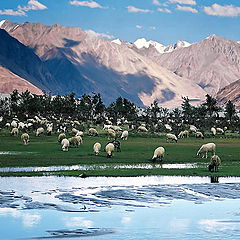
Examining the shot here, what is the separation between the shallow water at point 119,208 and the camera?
1672 cm

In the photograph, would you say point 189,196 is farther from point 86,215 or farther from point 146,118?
point 146,118

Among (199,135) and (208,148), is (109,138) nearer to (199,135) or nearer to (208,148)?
(199,135)

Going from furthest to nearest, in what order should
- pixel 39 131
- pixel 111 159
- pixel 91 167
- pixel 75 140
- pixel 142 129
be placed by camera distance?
pixel 142 129, pixel 39 131, pixel 75 140, pixel 111 159, pixel 91 167

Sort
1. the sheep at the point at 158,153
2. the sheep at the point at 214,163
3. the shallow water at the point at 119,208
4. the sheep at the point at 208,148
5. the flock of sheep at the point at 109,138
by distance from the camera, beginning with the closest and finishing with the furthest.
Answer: the shallow water at the point at 119,208
the sheep at the point at 214,163
the sheep at the point at 158,153
the flock of sheep at the point at 109,138
the sheep at the point at 208,148

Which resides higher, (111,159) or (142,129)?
(142,129)

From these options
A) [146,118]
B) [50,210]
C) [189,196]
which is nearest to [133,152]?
[189,196]

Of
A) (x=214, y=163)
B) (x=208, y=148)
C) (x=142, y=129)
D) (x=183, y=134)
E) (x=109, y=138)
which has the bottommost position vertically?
(x=214, y=163)

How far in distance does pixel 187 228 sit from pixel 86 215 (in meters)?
3.76

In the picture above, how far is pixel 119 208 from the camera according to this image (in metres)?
20.8

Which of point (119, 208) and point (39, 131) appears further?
point (39, 131)

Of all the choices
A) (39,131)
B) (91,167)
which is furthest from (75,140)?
(39,131)

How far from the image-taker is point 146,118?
94.1 meters

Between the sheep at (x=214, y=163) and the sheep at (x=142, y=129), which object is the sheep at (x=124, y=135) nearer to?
the sheep at (x=142, y=129)

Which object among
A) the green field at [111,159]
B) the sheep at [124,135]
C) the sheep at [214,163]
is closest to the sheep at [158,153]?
the green field at [111,159]
